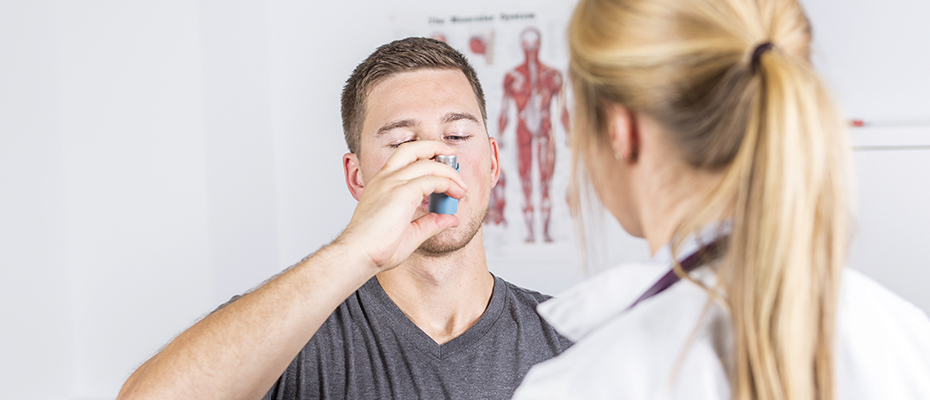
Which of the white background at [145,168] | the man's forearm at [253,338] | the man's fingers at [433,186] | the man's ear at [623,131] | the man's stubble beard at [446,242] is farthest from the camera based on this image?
the white background at [145,168]

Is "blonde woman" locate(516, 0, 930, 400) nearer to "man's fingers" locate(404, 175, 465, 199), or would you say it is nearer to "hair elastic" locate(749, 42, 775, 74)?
"hair elastic" locate(749, 42, 775, 74)

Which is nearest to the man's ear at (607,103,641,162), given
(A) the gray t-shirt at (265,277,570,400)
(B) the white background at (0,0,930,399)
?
(A) the gray t-shirt at (265,277,570,400)

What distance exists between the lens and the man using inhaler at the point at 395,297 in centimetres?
112

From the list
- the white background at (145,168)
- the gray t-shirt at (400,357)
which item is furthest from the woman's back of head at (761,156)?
the white background at (145,168)

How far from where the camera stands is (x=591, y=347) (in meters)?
0.70

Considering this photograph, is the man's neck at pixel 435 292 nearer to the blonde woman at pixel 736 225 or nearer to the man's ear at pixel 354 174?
the man's ear at pixel 354 174

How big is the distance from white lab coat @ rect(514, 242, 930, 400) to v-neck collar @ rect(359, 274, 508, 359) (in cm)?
70

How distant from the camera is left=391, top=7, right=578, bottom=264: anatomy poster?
2574mm

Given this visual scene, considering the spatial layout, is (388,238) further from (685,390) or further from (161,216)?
(161,216)

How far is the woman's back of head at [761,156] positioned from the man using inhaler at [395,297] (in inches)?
24.7

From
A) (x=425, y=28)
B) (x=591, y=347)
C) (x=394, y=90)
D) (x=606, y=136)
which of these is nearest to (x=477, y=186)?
(x=394, y=90)

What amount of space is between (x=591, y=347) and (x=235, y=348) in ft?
2.17

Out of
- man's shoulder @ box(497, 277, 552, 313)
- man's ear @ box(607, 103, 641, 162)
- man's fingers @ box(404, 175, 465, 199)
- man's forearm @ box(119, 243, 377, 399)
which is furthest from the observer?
man's shoulder @ box(497, 277, 552, 313)

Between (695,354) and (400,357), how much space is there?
0.84 m
